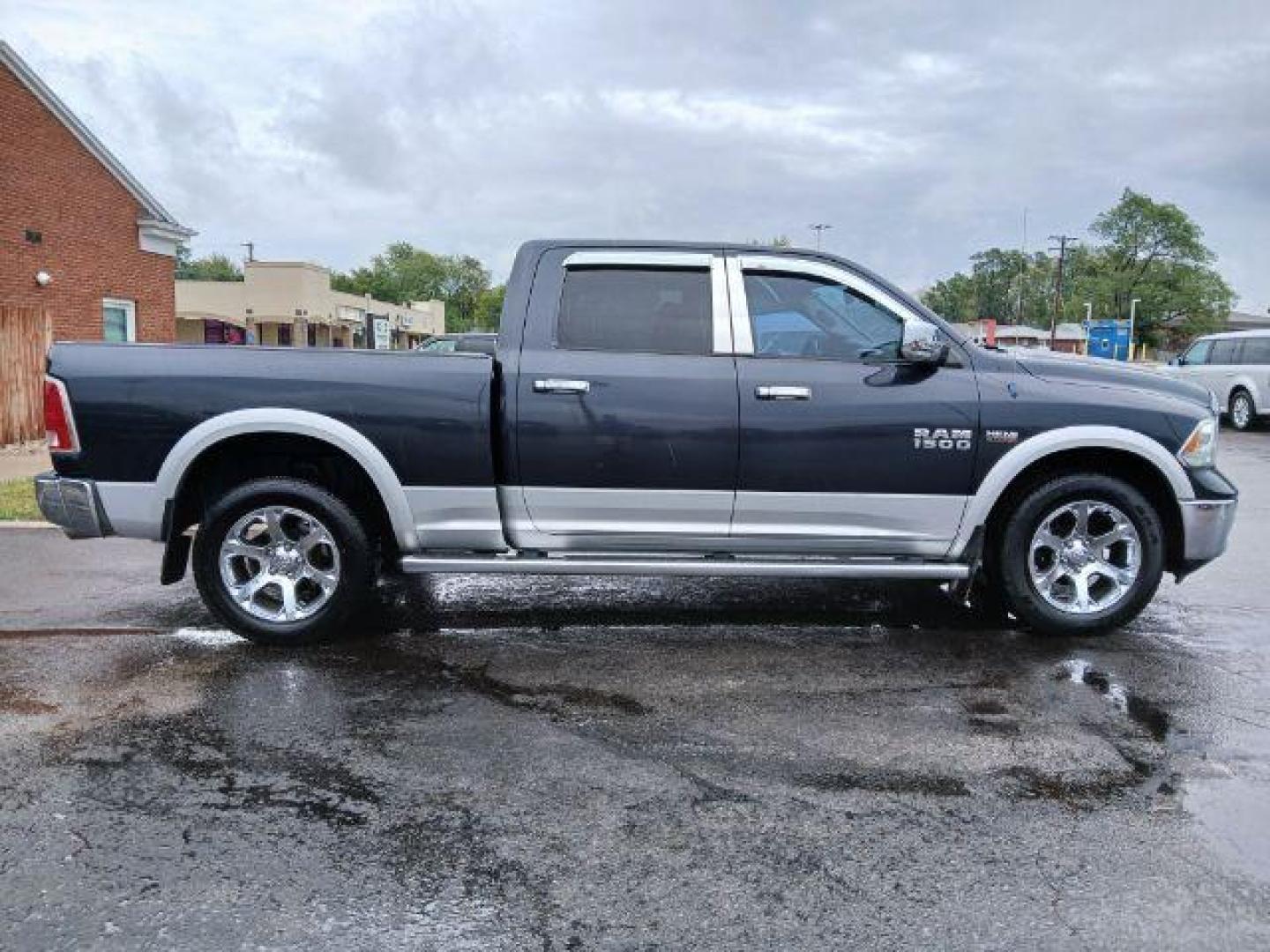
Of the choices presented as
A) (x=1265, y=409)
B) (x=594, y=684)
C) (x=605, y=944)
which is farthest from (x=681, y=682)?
(x=1265, y=409)

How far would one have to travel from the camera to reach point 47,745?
3977 mm

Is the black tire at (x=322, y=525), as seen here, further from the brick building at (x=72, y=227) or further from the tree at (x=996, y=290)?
the tree at (x=996, y=290)

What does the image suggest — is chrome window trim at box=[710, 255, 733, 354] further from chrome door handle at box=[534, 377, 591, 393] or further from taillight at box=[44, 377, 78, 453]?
taillight at box=[44, 377, 78, 453]

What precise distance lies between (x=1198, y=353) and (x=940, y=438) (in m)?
20.2

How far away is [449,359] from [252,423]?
3.23 feet

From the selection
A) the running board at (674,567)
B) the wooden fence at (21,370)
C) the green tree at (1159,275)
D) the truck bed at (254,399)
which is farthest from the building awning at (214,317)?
the green tree at (1159,275)

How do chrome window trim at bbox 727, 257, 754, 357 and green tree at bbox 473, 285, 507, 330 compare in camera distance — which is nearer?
chrome window trim at bbox 727, 257, 754, 357

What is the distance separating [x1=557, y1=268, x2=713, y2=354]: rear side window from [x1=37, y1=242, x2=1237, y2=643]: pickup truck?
0.01 metres

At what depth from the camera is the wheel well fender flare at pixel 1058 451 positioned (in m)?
5.25

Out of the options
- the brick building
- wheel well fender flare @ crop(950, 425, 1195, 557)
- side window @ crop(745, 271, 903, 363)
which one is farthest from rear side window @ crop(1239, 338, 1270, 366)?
the brick building

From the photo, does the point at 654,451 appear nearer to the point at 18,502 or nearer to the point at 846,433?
the point at 846,433

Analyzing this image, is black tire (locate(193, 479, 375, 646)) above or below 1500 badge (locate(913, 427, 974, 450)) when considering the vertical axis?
below

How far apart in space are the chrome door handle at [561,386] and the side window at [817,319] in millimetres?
923

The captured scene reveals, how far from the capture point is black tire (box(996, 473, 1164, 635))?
535 cm
